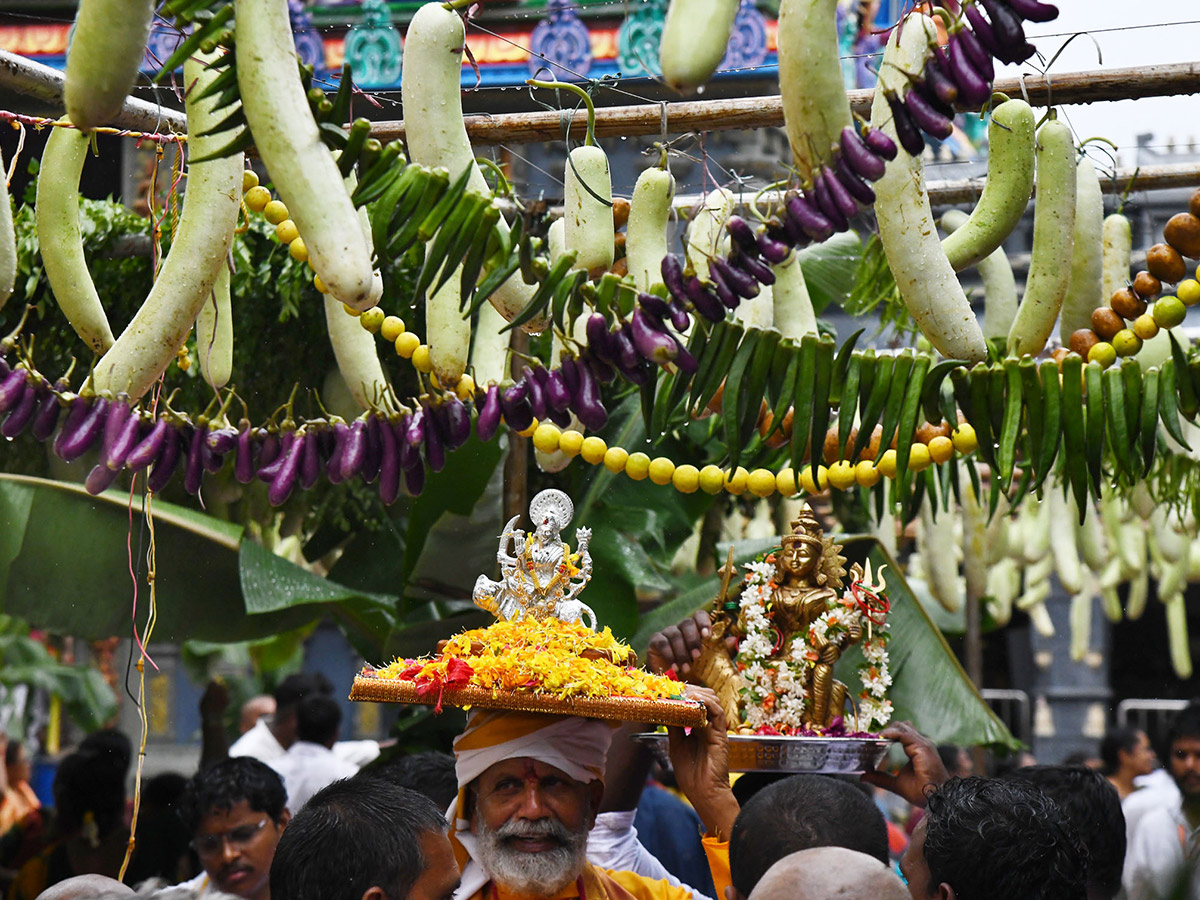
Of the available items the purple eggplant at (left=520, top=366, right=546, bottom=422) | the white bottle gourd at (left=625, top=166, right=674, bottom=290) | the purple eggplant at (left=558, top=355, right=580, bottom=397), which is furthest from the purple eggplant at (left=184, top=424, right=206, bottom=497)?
the white bottle gourd at (left=625, top=166, right=674, bottom=290)

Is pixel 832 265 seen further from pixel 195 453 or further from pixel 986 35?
pixel 986 35

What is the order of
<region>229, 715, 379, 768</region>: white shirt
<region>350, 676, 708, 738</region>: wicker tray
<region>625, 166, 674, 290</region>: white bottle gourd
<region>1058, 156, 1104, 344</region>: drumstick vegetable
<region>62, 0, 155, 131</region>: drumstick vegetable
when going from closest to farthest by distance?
1. <region>62, 0, 155, 131</region>: drumstick vegetable
2. <region>350, 676, 708, 738</region>: wicker tray
3. <region>625, 166, 674, 290</region>: white bottle gourd
4. <region>1058, 156, 1104, 344</region>: drumstick vegetable
5. <region>229, 715, 379, 768</region>: white shirt

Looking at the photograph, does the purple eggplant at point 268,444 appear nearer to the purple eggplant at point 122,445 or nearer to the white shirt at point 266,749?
the purple eggplant at point 122,445

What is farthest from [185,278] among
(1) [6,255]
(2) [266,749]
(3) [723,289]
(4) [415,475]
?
(2) [266,749]

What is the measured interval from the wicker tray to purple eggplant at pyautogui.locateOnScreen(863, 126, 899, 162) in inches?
53.0

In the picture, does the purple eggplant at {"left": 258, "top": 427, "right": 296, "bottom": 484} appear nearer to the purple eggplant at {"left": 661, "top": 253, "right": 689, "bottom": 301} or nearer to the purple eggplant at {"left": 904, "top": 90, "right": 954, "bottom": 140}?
the purple eggplant at {"left": 661, "top": 253, "right": 689, "bottom": 301}

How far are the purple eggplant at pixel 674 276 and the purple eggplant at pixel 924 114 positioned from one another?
1.64 feet

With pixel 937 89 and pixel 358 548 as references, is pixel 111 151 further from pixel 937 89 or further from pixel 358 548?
pixel 937 89

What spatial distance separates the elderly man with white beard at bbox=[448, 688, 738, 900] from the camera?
3.09 meters

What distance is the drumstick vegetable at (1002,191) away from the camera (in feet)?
9.66

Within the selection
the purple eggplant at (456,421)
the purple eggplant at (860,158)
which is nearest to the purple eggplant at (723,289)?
the purple eggplant at (860,158)

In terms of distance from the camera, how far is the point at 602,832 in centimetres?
386

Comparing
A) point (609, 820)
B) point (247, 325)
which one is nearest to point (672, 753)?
point (609, 820)

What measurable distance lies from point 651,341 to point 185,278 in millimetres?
946
